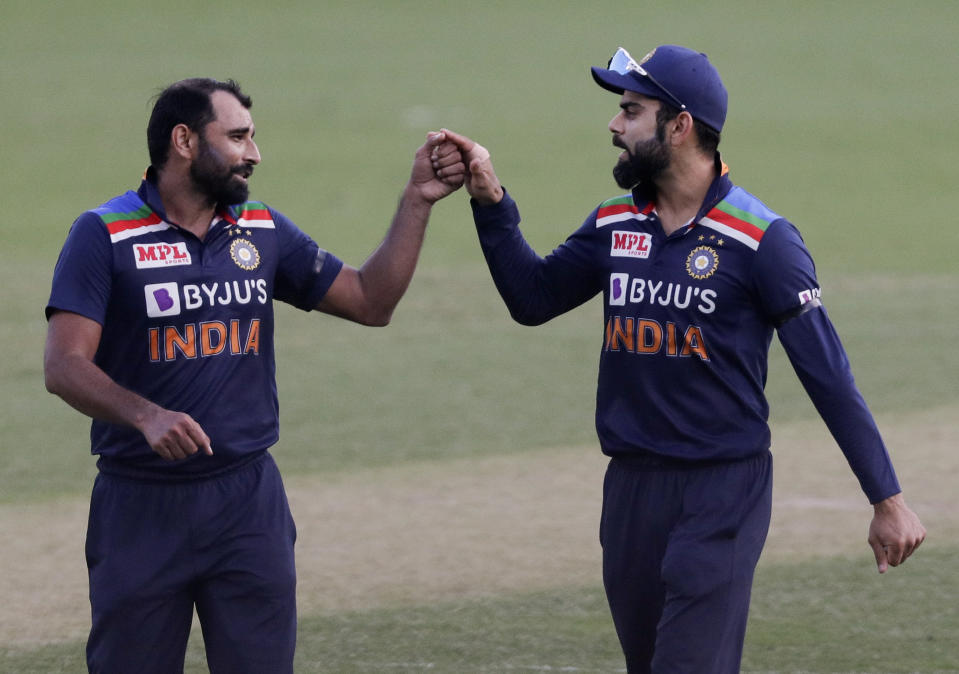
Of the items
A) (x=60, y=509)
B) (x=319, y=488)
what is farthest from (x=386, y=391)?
(x=60, y=509)

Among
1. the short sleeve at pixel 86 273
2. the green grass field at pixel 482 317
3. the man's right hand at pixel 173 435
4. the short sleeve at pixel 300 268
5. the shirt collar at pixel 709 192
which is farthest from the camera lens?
the green grass field at pixel 482 317

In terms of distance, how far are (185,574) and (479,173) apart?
153cm

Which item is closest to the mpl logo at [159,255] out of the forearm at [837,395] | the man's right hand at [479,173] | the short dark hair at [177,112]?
the short dark hair at [177,112]

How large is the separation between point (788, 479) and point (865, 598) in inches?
86.8

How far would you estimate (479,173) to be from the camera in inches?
205

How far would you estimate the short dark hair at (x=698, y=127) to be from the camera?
4.96 m

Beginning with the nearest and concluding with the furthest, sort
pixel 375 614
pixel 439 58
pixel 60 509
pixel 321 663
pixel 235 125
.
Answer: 1. pixel 235 125
2. pixel 321 663
3. pixel 375 614
4. pixel 60 509
5. pixel 439 58

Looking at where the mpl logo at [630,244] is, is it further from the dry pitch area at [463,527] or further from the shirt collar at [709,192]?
the dry pitch area at [463,527]

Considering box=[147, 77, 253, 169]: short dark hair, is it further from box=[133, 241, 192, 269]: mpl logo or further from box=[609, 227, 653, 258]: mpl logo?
box=[609, 227, 653, 258]: mpl logo

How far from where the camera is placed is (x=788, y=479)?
9.70 m

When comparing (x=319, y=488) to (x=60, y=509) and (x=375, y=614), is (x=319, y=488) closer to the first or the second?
(x=60, y=509)

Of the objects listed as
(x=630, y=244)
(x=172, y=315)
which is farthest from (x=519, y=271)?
(x=172, y=315)

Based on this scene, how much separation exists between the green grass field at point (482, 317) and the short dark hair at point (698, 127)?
246cm

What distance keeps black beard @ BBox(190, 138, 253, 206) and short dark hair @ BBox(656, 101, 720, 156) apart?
1.25 m
